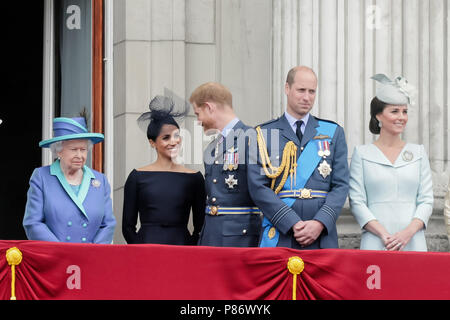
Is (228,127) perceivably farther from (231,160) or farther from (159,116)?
(159,116)

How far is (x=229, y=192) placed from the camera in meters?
7.33

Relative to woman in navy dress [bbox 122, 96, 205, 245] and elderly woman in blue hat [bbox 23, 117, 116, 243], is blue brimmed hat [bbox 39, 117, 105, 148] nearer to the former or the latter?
elderly woman in blue hat [bbox 23, 117, 116, 243]

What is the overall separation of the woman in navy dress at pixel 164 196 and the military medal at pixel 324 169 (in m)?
0.95

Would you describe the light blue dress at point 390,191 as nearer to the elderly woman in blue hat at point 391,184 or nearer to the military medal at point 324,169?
the elderly woman in blue hat at point 391,184

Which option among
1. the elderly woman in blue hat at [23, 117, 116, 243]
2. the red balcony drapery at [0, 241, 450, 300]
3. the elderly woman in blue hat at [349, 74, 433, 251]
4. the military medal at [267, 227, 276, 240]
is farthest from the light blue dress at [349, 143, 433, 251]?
the elderly woman in blue hat at [23, 117, 116, 243]

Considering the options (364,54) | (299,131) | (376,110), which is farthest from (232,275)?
(364,54)

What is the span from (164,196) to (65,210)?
743mm

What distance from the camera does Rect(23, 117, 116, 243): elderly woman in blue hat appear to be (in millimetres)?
7180

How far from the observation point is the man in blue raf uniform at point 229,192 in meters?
7.28

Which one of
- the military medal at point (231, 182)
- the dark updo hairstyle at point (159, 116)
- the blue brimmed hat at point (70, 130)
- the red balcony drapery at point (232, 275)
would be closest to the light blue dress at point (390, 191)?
the military medal at point (231, 182)

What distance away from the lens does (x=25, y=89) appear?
12508 millimetres
